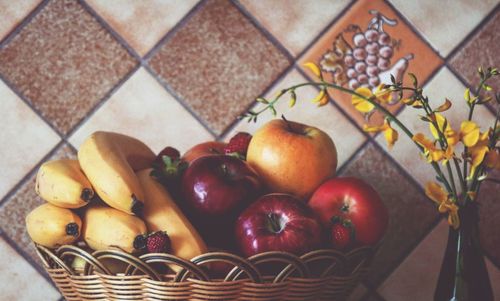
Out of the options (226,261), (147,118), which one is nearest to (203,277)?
(226,261)

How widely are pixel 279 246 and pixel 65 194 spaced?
250 mm

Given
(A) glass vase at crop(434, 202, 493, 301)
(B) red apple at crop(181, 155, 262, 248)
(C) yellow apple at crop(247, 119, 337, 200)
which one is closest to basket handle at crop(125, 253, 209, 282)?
(B) red apple at crop(181, 155, 262, 248)

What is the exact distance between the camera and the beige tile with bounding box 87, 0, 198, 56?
1029 mm

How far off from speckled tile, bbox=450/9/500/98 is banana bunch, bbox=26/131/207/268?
0.56 metres

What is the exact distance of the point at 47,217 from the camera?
72 centimetres

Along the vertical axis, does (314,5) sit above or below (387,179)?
above

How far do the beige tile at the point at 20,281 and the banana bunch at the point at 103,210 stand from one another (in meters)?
0.31

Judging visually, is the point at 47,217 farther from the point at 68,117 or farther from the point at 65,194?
the point at 68,117

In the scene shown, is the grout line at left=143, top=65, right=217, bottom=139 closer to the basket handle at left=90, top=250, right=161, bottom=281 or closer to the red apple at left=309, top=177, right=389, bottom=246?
the red apple at left=309, top=177, right=389, bottom=246

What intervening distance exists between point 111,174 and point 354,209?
30 centimetres

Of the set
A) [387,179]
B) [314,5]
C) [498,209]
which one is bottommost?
[498,209]

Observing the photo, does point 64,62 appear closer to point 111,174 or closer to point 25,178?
point 25,178

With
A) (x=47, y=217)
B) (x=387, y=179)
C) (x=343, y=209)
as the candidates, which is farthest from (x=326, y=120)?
(x=47, y=217)

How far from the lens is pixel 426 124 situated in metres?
1.03
